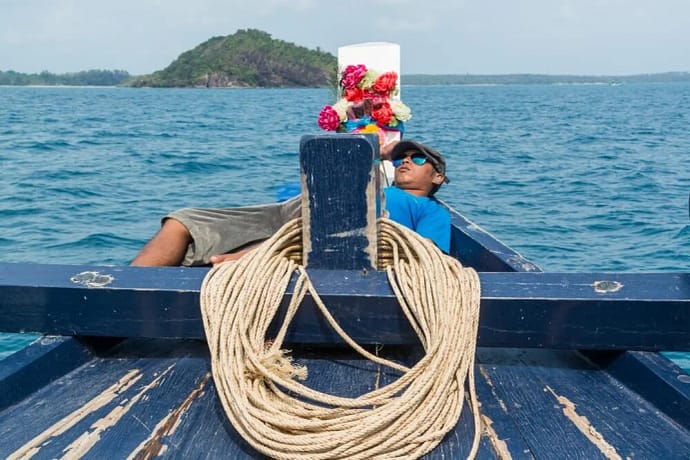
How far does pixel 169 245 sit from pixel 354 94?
273 centimetres

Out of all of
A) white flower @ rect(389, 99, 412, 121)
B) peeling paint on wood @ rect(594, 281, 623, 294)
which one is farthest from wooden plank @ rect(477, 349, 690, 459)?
white flower @ rect(389, 99, 412, 121)

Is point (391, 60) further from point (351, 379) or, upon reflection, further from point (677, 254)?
point (677, 254)

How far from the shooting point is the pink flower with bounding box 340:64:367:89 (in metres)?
5.34

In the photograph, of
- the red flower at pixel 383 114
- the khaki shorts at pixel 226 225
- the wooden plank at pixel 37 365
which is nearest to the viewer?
the wooden plank at pixel 37 365

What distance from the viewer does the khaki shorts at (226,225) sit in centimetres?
299

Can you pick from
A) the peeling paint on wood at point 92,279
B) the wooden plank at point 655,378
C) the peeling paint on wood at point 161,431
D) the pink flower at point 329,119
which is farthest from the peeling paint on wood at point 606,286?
the pink flower at point 329,119

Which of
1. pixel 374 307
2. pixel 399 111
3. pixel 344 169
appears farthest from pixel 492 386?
pixel 399 111

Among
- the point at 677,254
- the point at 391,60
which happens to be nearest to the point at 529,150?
the point at 677,254

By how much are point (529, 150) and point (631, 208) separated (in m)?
9.04

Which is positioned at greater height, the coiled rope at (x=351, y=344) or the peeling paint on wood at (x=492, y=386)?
the coiled rope at (x=351, y=344)

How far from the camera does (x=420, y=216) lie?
3.63 m

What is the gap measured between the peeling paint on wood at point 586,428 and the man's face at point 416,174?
202 centimetres

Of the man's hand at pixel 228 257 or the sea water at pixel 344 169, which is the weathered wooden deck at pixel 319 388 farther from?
the sea water at pixel 344 169

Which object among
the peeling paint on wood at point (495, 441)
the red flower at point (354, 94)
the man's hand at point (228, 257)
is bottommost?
the peeling paint on wood at point (495, 441)
